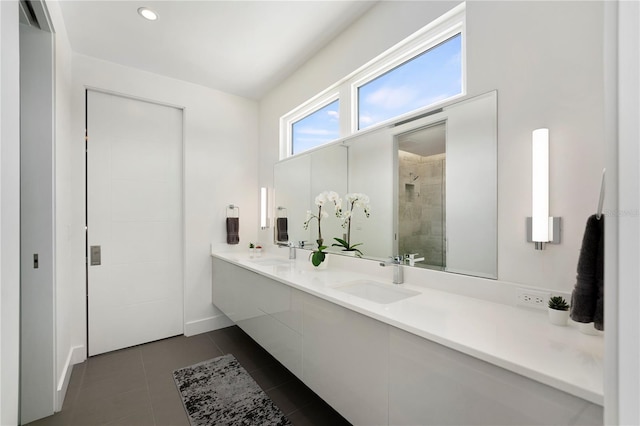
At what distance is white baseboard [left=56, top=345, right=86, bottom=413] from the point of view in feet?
6.26

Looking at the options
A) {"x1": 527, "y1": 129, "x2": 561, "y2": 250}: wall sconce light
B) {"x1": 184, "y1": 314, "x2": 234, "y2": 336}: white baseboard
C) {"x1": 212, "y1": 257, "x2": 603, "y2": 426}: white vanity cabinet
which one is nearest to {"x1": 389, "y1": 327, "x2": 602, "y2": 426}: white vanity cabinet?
{"x1": 212, "y1": 257, "x2": 603, "y2": 426}: white vanity cabinet

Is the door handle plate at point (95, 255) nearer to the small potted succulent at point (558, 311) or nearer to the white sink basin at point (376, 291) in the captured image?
the white sink basin at point (376, 291)

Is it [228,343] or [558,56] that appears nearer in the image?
[558,56]

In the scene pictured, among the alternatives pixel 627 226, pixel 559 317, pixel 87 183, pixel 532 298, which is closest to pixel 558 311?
pixel 559 317

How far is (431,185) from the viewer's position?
5.59 ft

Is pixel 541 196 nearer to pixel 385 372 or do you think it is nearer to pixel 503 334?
pixel 503 334

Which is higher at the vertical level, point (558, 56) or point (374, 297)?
point (558, 56)

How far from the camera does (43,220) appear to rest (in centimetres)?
177

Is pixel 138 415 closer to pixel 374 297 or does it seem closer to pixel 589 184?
pixel 374 297

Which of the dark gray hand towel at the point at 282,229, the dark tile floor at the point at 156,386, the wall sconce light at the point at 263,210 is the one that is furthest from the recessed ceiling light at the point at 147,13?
the dark tile floor at the point at 156,386

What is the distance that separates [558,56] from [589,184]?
1.86ft
